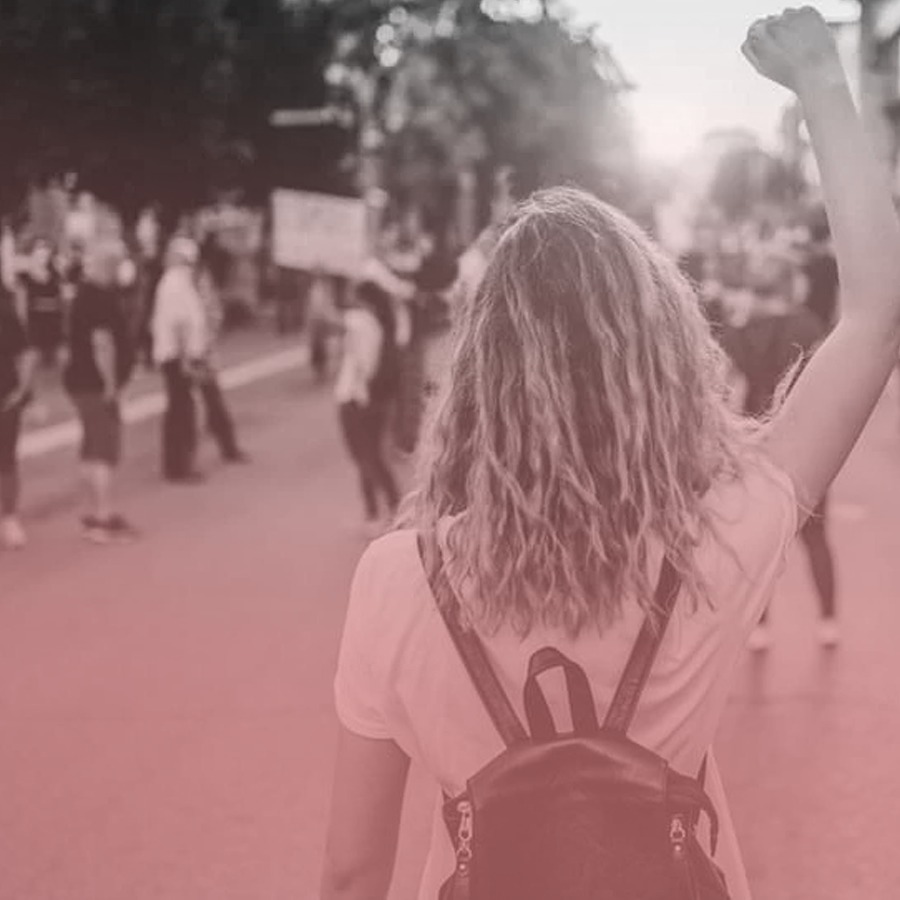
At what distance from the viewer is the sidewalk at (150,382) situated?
19.9 m

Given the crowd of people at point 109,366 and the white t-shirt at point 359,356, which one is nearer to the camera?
the crowd of people at point 109,366

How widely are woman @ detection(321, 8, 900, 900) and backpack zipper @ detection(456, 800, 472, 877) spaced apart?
0.30ft

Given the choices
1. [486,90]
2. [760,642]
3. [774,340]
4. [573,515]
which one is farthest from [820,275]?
[486,90]

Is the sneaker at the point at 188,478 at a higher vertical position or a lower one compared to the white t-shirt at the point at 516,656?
lower

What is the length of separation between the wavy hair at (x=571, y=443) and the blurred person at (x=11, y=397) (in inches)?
389

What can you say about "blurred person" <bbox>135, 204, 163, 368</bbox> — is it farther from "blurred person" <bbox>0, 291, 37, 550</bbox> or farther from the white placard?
"blurred person" <bbox>0, 291, 37, 550</bbox>

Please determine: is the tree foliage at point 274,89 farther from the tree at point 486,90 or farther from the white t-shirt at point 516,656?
the white t-shirt at point 516,656

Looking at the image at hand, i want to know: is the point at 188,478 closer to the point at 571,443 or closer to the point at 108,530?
the point at 108,530

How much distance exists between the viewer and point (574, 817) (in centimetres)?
199

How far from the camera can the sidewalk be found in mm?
19891

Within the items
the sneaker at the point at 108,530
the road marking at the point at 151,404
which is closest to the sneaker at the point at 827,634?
the sneaker at the point at 108,530

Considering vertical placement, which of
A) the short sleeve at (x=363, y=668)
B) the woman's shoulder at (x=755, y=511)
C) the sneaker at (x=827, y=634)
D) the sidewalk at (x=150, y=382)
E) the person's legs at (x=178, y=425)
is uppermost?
the woman's shoulder at (x=755, y=511)

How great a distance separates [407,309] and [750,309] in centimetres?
746

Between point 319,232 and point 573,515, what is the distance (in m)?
21.4
